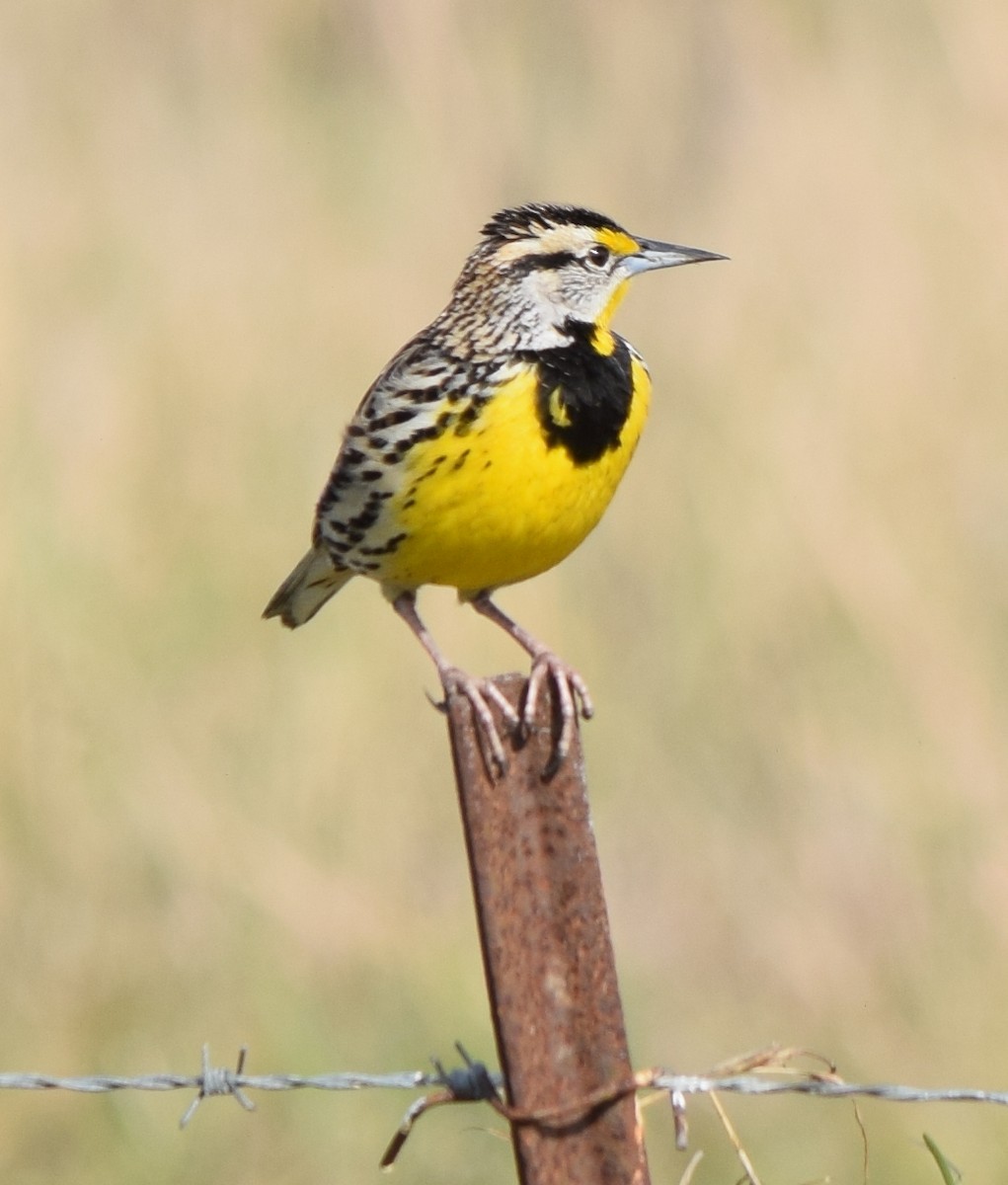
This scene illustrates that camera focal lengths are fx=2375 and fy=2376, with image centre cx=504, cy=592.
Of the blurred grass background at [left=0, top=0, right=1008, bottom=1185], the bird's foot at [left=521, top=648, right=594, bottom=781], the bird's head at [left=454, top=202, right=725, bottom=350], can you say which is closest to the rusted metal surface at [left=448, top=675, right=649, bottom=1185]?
the bird's foot at [left=521, top=648, right=594, bottom=781]

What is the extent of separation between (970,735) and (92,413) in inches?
63.0

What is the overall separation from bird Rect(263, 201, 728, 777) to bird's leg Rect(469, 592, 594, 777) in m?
0.01

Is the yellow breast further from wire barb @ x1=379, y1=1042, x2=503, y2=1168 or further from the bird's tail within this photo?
wire barb @ x1=379, y1=1042, x2=503, y2=1168

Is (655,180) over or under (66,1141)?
over

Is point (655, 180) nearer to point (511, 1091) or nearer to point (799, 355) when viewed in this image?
point (799, 355)

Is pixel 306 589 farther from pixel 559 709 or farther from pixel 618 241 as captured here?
pixel 559 709

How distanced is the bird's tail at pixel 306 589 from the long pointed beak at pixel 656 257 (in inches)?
22.1

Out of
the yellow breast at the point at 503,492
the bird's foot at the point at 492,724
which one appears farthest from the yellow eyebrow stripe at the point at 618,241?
the bird's foot at the point at 492,724

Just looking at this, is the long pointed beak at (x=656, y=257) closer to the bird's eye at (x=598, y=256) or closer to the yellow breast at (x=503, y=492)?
the bird's eye at (x=598, y=256)

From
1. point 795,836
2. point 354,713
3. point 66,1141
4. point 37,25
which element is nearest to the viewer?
point 66,1141

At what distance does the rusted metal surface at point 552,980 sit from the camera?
1.78 m

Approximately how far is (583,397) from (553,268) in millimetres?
309

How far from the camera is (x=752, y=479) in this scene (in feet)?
12.9

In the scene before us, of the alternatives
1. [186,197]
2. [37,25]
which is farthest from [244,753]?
[37,25]
